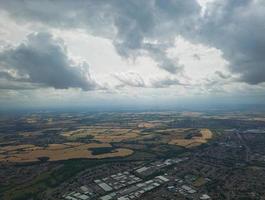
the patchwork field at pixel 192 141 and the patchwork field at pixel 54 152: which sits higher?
the patchwork field at pixel 192 141

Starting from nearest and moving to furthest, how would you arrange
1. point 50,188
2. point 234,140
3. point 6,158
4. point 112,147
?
point 50,188 < point 6,158 < point 112,147 < point 234,140

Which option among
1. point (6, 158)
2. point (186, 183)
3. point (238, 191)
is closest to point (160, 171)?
point (186, 183)

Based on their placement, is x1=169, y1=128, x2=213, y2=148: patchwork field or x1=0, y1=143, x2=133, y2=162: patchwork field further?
x1=169, y1=128, x2=213, y2=148: patchwork field

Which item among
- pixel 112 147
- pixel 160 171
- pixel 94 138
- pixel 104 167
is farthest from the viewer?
pixel 94 138

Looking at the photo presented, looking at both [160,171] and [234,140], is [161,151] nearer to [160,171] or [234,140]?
[160,171]

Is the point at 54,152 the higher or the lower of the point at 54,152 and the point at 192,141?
the lower

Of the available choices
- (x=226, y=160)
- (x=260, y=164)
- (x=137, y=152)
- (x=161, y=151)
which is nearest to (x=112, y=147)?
(x=137, y=152)

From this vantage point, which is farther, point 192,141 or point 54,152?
point 192,141

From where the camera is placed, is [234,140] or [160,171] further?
[234,140]

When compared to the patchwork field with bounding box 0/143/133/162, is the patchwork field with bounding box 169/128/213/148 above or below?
above

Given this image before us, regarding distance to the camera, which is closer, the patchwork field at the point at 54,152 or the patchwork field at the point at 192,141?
the patchwork field at the point at 54,152

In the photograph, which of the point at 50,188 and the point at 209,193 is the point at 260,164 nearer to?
the point at 209,193
